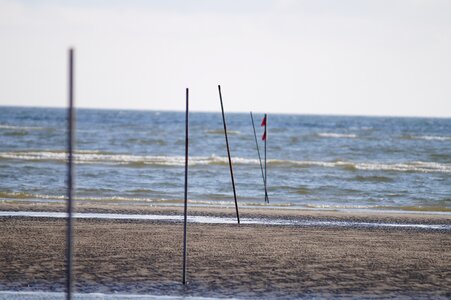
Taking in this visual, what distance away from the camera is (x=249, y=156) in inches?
1687

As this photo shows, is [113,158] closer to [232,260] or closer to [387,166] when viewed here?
[387,166]

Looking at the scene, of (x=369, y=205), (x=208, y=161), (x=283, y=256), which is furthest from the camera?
(x=208, y=161)

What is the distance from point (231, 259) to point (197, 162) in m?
25.3

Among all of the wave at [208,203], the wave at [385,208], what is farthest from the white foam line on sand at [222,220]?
the wave at [385,208]

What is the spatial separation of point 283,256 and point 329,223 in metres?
4.86

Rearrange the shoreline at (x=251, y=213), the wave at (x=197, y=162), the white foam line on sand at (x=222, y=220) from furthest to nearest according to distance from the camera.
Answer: the wave at (x=197, y=162), the shoreline at (x=251, y=213), the white foam line on sand at (x=222, y=220)

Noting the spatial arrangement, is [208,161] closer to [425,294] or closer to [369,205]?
[369,205]

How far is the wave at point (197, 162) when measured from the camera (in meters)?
34.3

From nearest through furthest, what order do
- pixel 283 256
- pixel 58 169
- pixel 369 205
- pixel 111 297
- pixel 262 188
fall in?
1. pixel 111 297
2. pixel 283 256
3. pixel 369 205
4. pixel 262 188
5. pixel 58 169

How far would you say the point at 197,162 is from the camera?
1421 inches

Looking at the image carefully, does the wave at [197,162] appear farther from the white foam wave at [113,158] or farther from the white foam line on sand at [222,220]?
the white foam line on sand at [222,220]

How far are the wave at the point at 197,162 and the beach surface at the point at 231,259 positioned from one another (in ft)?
63.9

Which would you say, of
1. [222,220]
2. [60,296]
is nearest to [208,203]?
[222,220]

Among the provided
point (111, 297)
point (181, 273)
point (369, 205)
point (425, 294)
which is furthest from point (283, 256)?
point (369, 205)
